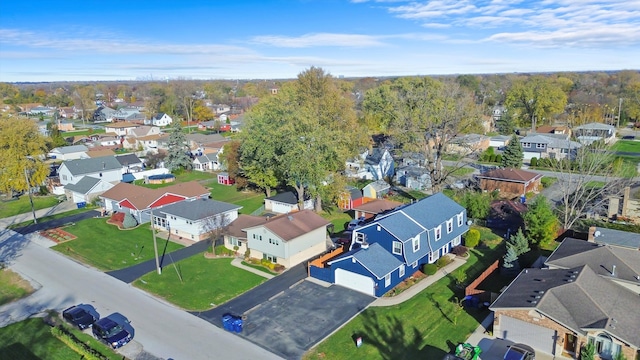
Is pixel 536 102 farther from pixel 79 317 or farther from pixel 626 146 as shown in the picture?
pixel 79 317

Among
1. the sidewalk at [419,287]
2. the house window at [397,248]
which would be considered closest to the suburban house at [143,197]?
the house window at [397,248]

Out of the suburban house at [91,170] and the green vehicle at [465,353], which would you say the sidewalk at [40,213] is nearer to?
the suburban house at [91,170]

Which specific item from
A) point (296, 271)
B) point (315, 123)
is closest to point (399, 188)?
point (315, 123)

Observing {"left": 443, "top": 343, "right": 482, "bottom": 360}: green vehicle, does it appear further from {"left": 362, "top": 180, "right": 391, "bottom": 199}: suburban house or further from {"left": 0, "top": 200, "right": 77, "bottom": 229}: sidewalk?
{"left": 0, "top": 200, "right": 77, "bottom": 229}: sidewalk

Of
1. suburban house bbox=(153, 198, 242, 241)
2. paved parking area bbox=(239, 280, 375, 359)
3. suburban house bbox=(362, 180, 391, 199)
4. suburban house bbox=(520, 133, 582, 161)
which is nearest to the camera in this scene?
paved parking area bbox=(239, 280, 375, 359)

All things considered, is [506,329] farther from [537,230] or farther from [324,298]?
[537,230]

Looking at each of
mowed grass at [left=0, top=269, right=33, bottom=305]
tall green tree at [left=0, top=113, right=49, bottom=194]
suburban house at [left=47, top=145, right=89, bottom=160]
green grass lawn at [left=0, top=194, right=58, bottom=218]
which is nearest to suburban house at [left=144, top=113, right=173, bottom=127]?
suburban house at [left=47, top=145, right=89, bottom=160]
